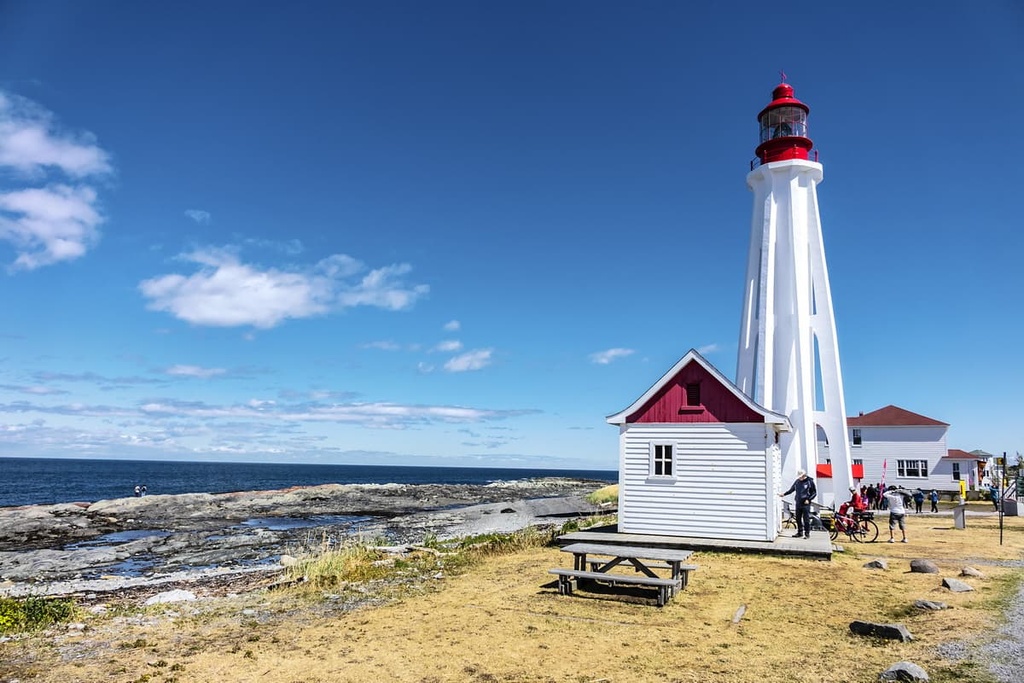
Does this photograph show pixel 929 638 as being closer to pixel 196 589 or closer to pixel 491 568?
pixel 491 568

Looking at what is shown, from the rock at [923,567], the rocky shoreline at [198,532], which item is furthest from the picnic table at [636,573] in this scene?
the rocky shoreline at [198,532]

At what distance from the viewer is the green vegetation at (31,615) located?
35.3 feet

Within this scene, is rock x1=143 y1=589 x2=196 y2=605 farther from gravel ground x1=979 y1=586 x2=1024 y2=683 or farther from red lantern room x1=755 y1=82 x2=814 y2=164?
red lantern room x1=755 y1=82 x2=814 y2=164

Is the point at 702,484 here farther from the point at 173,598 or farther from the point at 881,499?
the point at 881,499

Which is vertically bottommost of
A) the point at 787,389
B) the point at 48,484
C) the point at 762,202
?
the point at 48,484

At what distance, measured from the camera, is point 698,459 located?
727 inches

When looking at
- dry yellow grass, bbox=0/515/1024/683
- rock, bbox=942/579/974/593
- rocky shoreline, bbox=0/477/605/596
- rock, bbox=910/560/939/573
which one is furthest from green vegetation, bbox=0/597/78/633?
rock, bbox=910/560/939/573

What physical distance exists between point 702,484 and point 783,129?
18.3 m

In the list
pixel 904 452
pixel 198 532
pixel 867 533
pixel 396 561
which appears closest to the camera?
pixel 396 561

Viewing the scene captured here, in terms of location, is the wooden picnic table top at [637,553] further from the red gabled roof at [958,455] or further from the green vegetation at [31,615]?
the red gabled roof at [958,455]

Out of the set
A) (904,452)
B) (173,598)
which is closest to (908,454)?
(904,452)

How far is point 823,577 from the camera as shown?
1396 centimetres

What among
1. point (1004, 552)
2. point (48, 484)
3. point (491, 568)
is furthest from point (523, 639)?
point (48, 484)

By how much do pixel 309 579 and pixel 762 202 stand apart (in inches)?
939
